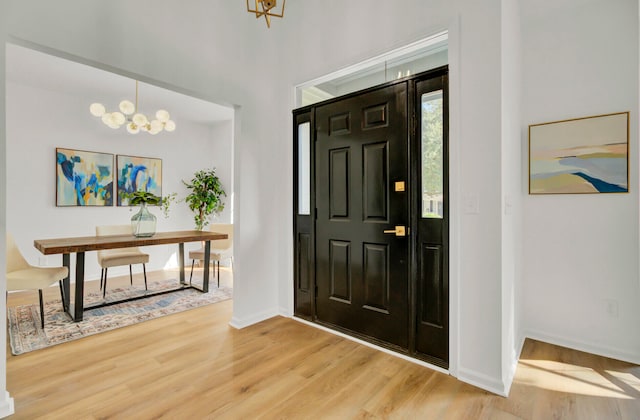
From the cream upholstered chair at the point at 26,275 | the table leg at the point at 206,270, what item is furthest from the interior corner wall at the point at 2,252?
the table leg at the point at 206,270

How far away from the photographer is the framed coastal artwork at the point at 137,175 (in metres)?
5.17

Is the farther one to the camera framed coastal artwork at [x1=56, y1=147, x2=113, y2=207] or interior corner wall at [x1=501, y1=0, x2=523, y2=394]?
framed coastal artwork at [x1=56, y1=147, x2=113, y2=207]

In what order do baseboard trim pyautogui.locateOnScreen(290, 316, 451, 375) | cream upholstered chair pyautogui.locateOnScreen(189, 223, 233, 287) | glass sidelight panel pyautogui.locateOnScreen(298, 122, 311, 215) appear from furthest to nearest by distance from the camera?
cream upholstered chair pyautogui.locateOnScreen(189, 223, 233, 287), glass sidelight panel pyautogui.locateOnScreen(298, 122, 311, 215), baseboard trim pyautogui.locateOnScreen(290, 316, 451, 375)

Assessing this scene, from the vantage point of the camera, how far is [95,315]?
3320mm

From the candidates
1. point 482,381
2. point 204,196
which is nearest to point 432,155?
point 482,381

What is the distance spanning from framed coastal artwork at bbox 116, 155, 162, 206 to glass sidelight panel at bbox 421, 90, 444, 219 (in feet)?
15.7

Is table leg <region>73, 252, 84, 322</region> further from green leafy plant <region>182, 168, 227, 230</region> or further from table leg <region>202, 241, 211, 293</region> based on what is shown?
green leafy plant <region>182, 168, 227, 230</region>

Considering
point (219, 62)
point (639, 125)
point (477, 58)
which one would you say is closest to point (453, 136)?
point (477, 58)

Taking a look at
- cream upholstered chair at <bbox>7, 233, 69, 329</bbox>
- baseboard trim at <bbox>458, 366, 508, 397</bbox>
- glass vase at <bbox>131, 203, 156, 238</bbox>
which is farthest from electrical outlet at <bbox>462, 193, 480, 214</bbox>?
→ cream upholstered chair at <bbox>7, 233, 69, 329</bbox>

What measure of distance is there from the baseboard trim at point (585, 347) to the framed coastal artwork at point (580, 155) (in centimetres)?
125

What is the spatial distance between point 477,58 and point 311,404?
242 centimetres

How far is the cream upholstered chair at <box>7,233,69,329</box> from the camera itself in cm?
290

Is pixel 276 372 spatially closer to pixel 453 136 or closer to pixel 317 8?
pixel 453 136

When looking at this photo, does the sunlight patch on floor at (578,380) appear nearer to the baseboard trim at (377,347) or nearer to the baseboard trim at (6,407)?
the baseboard trim at (377,347)
